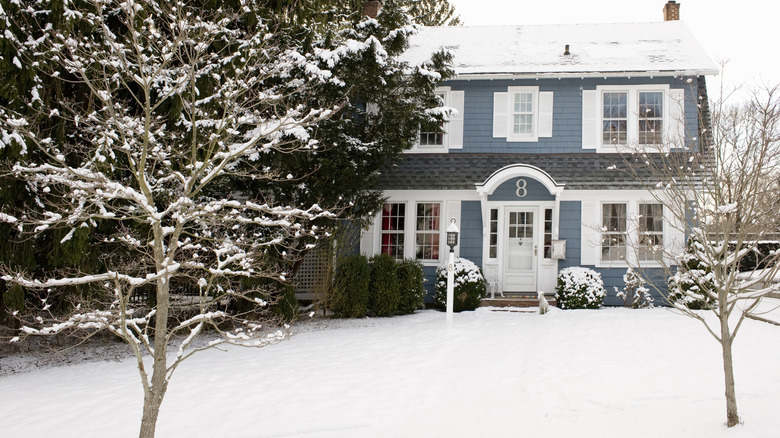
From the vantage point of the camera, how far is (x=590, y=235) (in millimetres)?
12703

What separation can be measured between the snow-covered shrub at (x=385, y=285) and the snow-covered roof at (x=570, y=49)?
16.4 ft

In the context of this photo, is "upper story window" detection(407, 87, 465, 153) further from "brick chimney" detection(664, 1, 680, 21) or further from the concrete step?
"brick chimney" detection(664, 1, 680, 21)

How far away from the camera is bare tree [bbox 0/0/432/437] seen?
15.1ft

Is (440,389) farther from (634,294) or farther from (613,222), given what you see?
(613,222)

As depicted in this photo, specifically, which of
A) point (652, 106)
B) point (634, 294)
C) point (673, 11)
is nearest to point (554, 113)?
point (652, 106)

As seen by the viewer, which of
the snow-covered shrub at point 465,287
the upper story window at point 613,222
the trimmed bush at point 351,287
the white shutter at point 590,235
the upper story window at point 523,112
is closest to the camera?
the trimmed bush at point 351,287

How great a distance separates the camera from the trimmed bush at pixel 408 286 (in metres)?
11.8

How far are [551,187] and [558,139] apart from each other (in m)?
1.57

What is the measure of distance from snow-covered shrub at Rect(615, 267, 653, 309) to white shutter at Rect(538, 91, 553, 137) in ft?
12.2

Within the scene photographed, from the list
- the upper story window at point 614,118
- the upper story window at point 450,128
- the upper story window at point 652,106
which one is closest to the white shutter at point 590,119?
the upper story window at point 614,118

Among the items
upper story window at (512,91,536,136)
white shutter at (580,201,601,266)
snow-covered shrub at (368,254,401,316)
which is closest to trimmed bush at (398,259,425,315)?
snow-covered shrub at (368,254,401,316)

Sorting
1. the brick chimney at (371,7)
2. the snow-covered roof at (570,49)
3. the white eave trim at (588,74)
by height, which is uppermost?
the brick chimney at (371,7)

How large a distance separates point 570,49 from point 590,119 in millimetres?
2354

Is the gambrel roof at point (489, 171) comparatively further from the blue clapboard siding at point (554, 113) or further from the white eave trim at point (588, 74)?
the white eave trim at point (588, 74)
